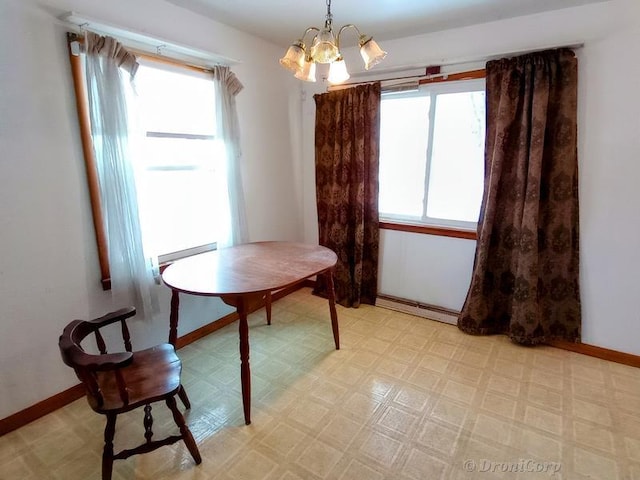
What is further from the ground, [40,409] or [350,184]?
[350,184]

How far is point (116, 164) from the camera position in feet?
6.39

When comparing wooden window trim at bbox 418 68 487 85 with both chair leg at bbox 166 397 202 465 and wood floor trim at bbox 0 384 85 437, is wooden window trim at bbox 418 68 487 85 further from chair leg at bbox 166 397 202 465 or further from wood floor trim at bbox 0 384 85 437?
wood floor trim at bbox 0 384 85 437

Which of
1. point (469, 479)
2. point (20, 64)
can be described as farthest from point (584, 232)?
point (20, 64)

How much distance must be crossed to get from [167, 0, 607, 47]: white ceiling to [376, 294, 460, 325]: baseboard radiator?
224 cm

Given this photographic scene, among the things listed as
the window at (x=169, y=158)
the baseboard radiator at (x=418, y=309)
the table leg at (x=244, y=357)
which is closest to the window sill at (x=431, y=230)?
the baseboard radiator at (x=418, y=309)

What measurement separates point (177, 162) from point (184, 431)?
1718 millimetres

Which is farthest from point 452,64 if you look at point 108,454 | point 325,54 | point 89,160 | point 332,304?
point 108,454

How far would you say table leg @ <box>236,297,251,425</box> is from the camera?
1.76 metres

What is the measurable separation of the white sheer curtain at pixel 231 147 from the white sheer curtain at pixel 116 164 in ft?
2.20

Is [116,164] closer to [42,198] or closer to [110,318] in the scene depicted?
[42,198]

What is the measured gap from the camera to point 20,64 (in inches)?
65.1

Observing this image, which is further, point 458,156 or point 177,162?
point 458,156

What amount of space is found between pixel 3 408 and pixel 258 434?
131cm

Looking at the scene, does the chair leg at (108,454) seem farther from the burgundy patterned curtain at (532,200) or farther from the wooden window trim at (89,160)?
the burgundy patterned curtain at (532,200)
